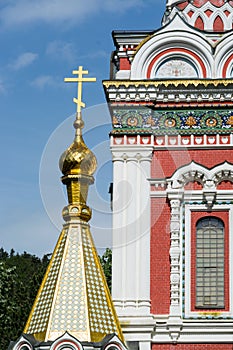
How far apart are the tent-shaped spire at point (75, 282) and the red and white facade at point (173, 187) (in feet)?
3.92

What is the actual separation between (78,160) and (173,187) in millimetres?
1637

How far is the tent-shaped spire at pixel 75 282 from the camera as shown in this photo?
10227 millimetres

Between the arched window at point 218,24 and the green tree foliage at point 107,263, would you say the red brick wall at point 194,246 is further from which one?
the green tree foliage at point 107,263

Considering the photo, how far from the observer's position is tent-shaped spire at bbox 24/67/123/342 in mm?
10227

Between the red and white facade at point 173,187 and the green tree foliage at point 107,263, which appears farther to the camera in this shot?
the green tree foliage at point 107,263

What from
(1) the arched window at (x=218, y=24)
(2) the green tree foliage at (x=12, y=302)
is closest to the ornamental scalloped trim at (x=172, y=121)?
(1) the arched window at (x=218, y=24)

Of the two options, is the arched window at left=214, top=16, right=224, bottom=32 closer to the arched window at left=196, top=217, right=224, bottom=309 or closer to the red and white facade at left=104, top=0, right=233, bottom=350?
the red and white facade at left=104, top=0, right=233, bottom=350

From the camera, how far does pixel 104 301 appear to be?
1063cm

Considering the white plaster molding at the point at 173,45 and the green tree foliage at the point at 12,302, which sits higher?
the white plaster molding at the point at 173,45

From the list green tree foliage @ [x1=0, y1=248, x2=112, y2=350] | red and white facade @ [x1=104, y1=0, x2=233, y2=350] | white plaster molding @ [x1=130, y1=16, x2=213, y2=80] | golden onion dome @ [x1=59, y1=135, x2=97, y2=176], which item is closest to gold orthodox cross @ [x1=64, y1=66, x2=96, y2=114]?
golden onion dome @ [x1=59, y1=135, x2=97, y2=176]

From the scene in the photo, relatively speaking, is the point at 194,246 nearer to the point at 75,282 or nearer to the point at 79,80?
the point at 75,282

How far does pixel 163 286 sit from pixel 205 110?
2360 millimetres

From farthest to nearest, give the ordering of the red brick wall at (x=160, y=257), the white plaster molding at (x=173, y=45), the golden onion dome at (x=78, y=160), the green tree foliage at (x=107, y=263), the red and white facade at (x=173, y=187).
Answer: the green tree foliage at (x=107, y=263) < the white plaster molding at (x=173, y=45) < the red brick wall at (x=160, y=257) < the red and white facade at (x=173, y=187) < the golden onion dome at (x=78, y=160)

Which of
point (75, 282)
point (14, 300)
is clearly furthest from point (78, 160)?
point (14, 300)
